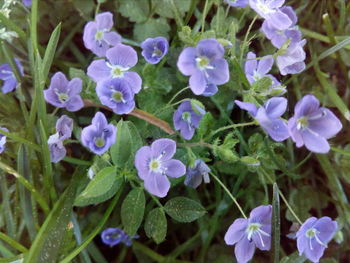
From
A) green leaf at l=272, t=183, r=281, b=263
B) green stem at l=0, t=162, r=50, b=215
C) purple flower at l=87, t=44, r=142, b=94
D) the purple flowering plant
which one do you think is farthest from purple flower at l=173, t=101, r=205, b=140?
green stem at l=0, t=162, r=50, b=215

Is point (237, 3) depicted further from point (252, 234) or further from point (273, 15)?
point (252, 234)

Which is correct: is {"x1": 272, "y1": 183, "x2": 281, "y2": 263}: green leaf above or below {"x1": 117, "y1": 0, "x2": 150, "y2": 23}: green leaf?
below

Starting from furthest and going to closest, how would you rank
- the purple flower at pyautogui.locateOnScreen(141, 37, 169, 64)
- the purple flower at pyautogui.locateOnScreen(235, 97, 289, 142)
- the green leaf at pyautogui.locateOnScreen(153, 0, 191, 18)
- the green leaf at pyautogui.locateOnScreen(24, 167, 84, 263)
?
the green leaf at pyautogui.locateOnScreen(153, 0, 191, 18) < the purple flower at pyautogui.locateOnScreen(141, 37, 169, 64) < the green leaf at pyautogui.locateOnScreen(24, 167, 84, 263) < the purple flower at pyautogui.locateOnScreen(235, 97, 289, 142)

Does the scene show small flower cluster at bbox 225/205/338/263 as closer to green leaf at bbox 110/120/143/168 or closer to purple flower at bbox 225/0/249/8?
green leaf at bbox 110/120/143/168

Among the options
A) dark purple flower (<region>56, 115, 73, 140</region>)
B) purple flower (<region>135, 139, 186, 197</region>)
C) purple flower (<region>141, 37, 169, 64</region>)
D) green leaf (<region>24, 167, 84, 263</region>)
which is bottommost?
green leaf (<region>24, 167, 84, 263</region>)

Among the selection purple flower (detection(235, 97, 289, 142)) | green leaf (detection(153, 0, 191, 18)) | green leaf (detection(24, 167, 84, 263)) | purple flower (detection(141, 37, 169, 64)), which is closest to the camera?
purple flower (detection(235, 97, 289, 142))

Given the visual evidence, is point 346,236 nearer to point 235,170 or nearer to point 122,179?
point 235,170

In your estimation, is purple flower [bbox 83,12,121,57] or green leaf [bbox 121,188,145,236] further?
purple flower [bbox 83,12,121,57]
